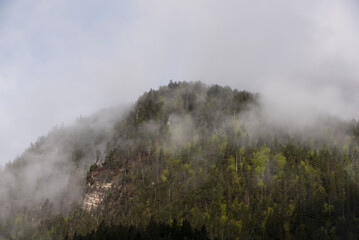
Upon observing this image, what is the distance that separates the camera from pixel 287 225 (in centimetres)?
13088

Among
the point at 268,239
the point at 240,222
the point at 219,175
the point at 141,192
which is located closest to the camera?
the point at 268,239

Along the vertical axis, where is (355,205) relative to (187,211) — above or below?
above

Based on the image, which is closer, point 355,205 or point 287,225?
point 287,225

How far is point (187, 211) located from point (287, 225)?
46436 mm

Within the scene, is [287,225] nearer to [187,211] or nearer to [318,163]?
[187,211]

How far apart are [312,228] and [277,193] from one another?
103 ft

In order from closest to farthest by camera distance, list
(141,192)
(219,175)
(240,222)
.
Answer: (240,222), (219,175), (141,192)

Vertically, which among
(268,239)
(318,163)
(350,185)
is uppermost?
(318,163)

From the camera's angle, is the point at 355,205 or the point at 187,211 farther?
the point at 187,211

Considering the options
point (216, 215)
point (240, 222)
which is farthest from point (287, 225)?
point (216, 215)

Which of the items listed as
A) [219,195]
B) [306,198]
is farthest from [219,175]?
[306,198]

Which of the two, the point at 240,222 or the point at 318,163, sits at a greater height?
the point at 318,163

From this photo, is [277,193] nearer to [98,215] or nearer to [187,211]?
[187,211]

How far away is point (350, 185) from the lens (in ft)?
514
